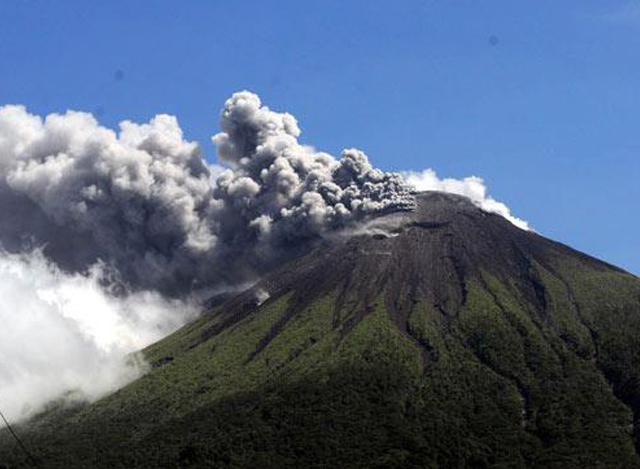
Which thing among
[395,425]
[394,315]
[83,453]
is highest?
[394,315]

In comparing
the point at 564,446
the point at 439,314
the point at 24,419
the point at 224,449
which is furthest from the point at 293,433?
the point at 24,419

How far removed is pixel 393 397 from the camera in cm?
16138

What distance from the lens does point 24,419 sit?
195625mm

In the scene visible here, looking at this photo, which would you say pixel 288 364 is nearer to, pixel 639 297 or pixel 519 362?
pixel 519 362

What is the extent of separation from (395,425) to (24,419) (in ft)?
262

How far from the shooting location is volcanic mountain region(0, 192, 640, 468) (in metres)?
147

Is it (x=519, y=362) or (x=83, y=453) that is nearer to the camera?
(x=83, y=453)

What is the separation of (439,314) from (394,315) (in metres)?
8.40

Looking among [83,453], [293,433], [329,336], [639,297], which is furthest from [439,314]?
[83,453]

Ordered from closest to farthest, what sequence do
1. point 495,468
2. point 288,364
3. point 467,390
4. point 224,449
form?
point 495,468
point 224,449
point 467,390
point 288,364

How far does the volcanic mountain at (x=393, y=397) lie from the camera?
14662 centimetres

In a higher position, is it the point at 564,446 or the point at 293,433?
the point at 293,433

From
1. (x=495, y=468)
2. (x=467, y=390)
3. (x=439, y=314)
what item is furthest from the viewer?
(x=439, y=314)

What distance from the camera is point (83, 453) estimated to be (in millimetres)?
159250
